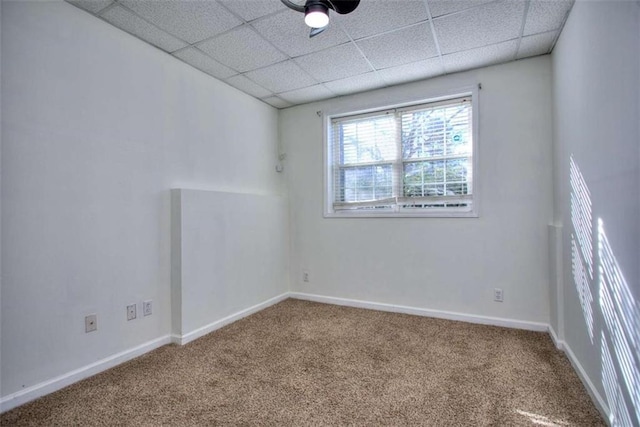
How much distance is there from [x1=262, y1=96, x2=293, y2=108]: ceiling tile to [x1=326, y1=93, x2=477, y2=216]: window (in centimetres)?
61

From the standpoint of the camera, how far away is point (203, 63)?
9.39ft

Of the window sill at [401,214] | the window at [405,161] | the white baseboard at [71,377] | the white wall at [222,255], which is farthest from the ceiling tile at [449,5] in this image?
the white baseboard at [71,377]

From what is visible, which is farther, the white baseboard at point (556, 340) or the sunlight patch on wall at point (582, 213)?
the white baseboard at point (556, 340)

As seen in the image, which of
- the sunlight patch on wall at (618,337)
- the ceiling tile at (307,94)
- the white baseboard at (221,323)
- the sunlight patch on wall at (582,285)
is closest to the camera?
the sunlight patch on wall at (618,337)

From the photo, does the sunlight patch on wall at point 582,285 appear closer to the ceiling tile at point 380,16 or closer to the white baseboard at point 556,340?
the white baseboard at point 556,340

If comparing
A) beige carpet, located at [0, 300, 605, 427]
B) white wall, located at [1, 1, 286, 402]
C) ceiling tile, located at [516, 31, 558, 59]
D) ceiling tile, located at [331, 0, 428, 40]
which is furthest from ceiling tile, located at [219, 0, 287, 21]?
beige carpet, located at [0, 300, 605, 427]

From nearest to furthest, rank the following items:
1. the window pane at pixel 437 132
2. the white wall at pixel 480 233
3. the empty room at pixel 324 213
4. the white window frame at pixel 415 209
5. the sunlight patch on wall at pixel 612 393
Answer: the sunlight patch on wall at pixel 612 393 < the empty room at pixel 324 213 < the white wall at pixel 480 233 < the white window frame at pixel 415 209 < the window pane at pixel 437 132

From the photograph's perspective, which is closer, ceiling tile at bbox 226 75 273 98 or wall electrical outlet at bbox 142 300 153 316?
wall electrical outlet at bbox 142 300 153 316

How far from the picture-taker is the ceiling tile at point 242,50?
244cm

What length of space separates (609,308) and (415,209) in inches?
77.2

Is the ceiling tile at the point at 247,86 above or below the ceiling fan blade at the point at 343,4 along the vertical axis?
above

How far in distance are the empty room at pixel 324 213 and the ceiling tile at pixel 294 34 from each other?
0.02m

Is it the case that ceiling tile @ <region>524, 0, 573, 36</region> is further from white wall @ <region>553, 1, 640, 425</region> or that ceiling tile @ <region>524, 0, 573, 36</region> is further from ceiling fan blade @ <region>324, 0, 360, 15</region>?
ceiling fan blade @ <region>324, 0, 360, 15</region>

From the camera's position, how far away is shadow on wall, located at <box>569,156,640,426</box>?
1.31 m
